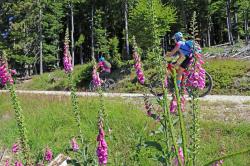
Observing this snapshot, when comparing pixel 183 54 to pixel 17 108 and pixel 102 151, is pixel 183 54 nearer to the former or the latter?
pixel 102 151

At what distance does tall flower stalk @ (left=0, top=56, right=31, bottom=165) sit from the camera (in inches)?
98.5

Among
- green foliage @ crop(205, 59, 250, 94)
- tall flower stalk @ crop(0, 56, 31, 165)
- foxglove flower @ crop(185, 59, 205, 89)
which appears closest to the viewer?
foxglove flower @ crop(185, 59, 205, 89)

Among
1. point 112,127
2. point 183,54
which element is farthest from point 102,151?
point 112,127

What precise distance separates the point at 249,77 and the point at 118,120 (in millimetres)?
10909

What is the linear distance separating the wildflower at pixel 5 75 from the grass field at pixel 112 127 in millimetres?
4745

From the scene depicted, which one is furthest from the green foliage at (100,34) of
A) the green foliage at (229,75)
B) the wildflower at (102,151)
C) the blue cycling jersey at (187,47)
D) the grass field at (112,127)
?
the wildflower at (102,151)

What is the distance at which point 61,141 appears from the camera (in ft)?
35.1

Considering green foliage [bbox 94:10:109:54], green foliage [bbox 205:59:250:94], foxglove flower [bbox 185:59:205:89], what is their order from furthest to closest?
1. green foliage [bbox 94:10:109:54]
2. green foliage [bbox 205:59:250:94]
3. foxglove flower [bbox 185:59:205:89]

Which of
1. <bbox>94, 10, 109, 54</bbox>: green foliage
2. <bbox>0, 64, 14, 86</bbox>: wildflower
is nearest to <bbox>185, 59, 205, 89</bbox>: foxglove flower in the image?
<bbox>0, 64, 14, 86</bbox>: wildflower

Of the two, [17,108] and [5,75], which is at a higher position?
[5,75]

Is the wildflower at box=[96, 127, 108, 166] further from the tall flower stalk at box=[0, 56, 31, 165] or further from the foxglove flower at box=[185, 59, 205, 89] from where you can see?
the foxglove flower at box=[185, 59, 205, 89]

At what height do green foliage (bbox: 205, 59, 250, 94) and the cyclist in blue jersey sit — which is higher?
the cyclist in blue jersey

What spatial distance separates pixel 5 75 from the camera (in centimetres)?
295

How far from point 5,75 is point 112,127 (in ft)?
24.9
